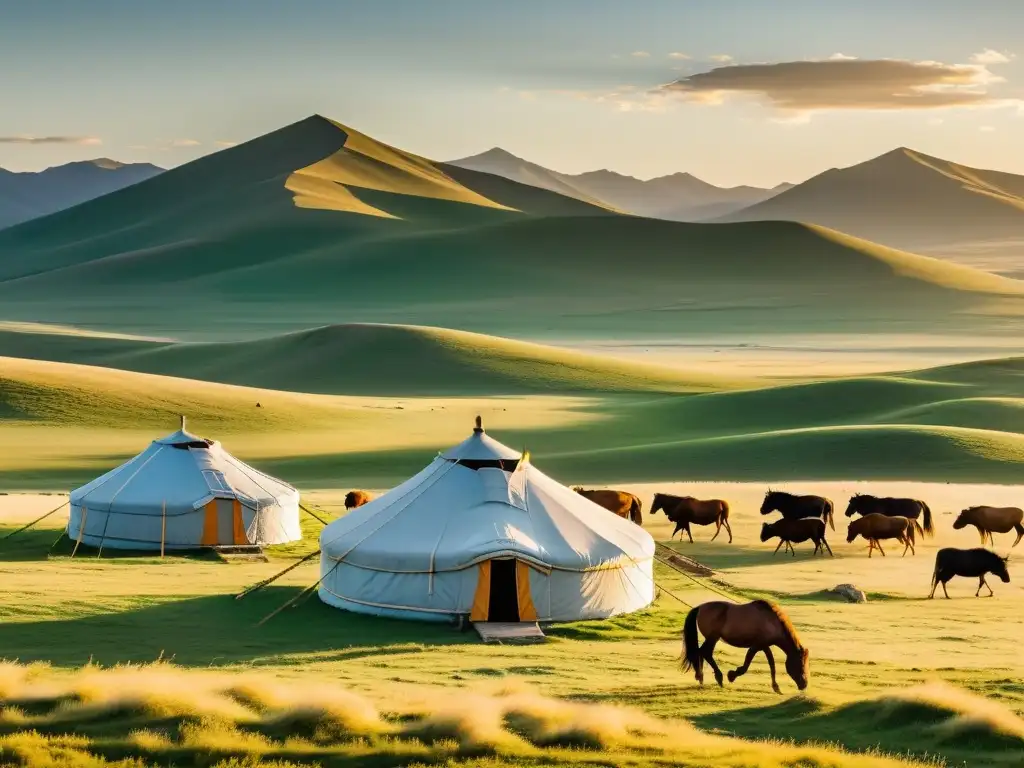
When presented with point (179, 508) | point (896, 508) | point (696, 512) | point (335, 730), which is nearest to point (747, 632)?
point (335, 730)

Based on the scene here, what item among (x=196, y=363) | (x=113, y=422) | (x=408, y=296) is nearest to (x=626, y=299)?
(x=408, y=296)

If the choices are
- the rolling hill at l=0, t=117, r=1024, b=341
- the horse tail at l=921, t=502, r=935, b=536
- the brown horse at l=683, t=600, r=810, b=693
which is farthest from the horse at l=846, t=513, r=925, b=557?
the rolling hill at l=0, t=117, r=1024, b=341

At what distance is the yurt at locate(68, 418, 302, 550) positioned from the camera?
2933cm

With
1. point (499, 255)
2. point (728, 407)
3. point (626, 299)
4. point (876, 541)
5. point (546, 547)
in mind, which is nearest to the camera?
point (546, 547)

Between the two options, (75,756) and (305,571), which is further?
(305,571)

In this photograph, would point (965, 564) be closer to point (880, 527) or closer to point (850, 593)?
point (850, 593)

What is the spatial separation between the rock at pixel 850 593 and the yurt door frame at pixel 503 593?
5502 millimetres

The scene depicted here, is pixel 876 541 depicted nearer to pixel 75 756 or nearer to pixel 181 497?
pixel 181 497

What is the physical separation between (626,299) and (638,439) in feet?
381

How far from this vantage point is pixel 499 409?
6831 centimetres

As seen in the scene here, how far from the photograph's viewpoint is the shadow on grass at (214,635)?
1931 centimetres

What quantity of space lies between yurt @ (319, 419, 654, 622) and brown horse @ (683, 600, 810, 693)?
5205 mm

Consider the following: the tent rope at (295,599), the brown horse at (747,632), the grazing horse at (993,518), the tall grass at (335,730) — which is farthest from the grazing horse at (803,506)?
the tall grass at (335,730)

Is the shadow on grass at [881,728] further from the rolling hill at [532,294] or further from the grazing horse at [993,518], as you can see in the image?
the rolling hill at [532,294]
